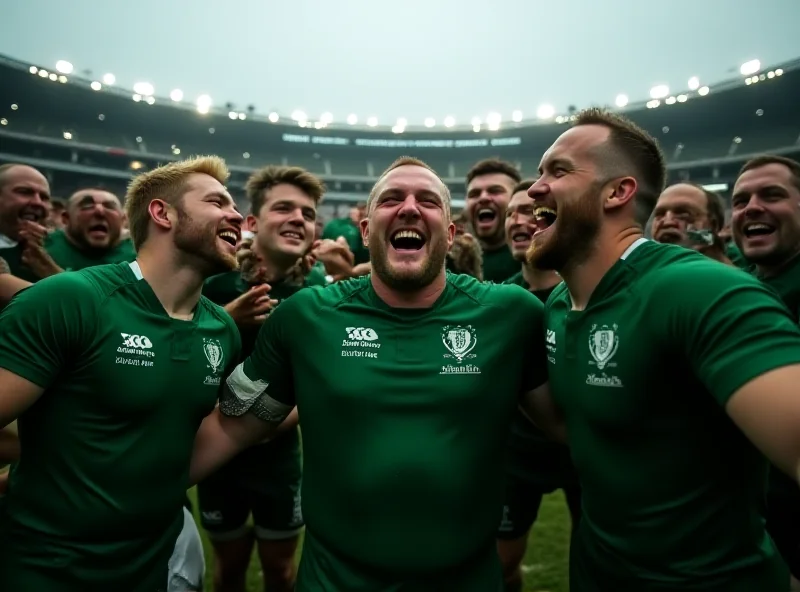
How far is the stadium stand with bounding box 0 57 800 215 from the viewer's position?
86.9ft

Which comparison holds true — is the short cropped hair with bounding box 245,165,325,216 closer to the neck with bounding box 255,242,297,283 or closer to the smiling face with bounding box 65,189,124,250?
the neck with bounding box 255,242,297,283

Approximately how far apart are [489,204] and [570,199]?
2607 mm

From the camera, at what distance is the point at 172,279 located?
236 centimetres

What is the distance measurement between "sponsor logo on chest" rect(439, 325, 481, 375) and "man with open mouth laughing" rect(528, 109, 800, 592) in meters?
0.32

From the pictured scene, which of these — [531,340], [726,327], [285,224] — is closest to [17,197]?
[285,224]

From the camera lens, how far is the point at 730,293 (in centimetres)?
141

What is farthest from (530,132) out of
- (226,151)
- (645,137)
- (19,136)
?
(645,137)

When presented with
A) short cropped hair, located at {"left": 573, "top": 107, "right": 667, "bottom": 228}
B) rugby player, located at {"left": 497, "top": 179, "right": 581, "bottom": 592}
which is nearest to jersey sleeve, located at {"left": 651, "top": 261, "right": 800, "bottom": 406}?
short cropped hair, located at {"left": 573, "top": 107, "right": 667, "bottom": 228}

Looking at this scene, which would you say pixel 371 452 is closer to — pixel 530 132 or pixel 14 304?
pixel 14 304

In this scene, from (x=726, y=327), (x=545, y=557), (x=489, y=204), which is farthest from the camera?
(x=489, y=204)

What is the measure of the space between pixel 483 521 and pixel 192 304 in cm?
161

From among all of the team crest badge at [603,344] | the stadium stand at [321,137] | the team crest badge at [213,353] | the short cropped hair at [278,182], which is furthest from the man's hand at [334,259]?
the stadium stand at [321,137]

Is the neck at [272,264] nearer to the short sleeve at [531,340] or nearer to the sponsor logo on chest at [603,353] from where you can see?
the short sleeve at [531,340]

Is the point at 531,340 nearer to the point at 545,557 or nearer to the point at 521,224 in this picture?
the point at 521,224
